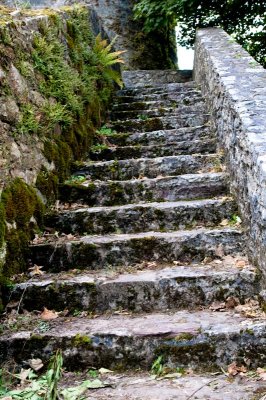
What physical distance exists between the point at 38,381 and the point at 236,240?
1.57m

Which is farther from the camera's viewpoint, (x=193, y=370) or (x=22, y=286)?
(x=22, y=286)

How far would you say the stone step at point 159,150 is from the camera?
4414 mm

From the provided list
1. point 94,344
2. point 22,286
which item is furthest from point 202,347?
point 22,286

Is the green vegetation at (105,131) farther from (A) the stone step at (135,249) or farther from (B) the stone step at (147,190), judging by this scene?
(A) the stone step at (135,249)

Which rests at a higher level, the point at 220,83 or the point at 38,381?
the point at 220,83

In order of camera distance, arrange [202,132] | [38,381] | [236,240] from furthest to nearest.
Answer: [202,132] → [236,240] → [38,381]

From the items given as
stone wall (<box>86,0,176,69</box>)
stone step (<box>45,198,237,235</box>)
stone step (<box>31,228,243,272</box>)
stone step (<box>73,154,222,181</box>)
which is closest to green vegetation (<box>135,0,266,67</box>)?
stone wall (<box>86,0,176,69</box>)

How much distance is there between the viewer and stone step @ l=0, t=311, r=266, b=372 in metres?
2.34

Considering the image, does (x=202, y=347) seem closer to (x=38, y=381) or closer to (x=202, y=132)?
(x=38, y=381)

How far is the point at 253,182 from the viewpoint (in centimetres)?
270

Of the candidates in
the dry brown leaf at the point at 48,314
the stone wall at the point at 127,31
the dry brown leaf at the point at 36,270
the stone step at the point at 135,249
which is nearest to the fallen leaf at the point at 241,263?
the stone step at the point at 135,249

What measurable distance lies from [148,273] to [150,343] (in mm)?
597

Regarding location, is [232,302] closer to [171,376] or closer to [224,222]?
[171,376]

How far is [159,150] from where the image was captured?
449 cm
